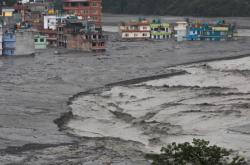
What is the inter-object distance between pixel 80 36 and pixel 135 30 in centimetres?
1474

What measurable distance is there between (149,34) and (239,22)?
24.8 metres

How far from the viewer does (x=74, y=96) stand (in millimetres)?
40062

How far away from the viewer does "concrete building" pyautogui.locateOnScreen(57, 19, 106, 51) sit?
219 ft

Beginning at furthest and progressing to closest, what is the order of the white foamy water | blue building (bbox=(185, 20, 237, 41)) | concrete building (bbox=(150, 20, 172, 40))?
1. concrete building (bbox=(150, 20, 172, 40))
2. blue building (bbox=(185, 20, 237, 41))
3. the white foamy water

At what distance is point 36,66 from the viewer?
55.4m

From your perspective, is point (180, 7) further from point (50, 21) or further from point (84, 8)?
point (50, 21)

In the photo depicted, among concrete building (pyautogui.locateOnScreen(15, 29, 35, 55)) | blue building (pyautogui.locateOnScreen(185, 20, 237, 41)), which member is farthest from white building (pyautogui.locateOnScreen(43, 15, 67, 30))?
blue building (pyautogui.locateOnScreen(185, 20, 237, 41))

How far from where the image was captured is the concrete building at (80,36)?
6688 centimetres

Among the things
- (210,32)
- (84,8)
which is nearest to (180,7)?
(84,8)

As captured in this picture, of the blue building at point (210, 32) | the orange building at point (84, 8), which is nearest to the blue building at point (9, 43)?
the orange building at point (84, 8)

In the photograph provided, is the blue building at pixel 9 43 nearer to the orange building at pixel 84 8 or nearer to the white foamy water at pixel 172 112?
the white foamy water at pixel 172 112

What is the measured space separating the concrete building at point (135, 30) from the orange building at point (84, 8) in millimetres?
3933

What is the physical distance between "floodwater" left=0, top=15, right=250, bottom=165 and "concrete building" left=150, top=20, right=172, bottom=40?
6.66 m

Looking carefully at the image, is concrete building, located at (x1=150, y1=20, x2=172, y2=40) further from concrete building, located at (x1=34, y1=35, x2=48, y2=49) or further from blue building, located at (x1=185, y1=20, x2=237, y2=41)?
concrete building, located at (x1=34, y1=35, x2=48, y2=49)
